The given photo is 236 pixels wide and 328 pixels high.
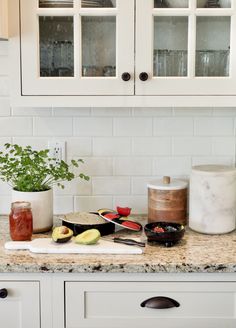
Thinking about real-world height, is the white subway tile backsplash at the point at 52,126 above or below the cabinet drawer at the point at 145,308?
above

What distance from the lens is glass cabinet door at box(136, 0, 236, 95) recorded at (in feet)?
6.65

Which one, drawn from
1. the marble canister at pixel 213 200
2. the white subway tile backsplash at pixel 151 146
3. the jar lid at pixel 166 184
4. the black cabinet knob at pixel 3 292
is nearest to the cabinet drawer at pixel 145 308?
the black cabinet knob at pixel 3 292

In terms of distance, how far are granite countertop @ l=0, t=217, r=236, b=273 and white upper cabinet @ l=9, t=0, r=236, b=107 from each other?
1.89ft

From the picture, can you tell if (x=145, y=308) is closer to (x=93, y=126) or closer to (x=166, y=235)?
(x=166, y=235)

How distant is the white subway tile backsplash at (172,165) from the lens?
2.47m

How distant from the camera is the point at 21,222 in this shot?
204 centimetres

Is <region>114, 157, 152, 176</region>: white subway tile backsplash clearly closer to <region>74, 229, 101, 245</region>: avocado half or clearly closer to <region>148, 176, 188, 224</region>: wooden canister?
<region>148, 176, 188, 224</region>: wooden canister

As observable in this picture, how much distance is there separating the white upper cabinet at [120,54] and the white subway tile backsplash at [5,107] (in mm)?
376

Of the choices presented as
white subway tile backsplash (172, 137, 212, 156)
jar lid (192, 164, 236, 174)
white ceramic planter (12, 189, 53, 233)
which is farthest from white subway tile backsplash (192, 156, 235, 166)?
white ceramic planter (12, 189, 53, 233)

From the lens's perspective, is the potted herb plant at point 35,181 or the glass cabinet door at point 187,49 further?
the potted herb plant at point 35,181

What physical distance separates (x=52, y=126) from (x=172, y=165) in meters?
0.58

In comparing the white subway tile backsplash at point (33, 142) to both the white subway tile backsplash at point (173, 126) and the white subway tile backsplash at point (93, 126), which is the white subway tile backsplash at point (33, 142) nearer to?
the white subway tile backsplash at point (93, 126)

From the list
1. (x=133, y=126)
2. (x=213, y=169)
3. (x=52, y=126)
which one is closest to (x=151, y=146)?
(x=133, y=126)

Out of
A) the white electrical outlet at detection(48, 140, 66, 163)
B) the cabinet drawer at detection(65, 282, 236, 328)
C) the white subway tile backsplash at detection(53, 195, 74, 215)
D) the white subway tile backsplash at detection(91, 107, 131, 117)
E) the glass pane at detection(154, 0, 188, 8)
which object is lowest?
the cabinet drawer at detection(65, 282, 236, 328)
